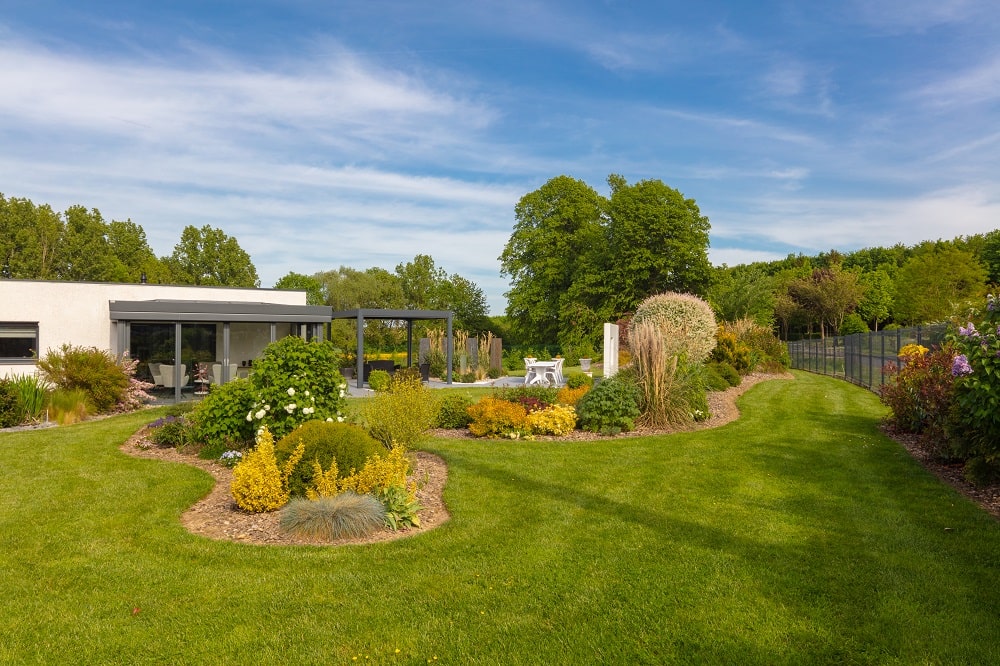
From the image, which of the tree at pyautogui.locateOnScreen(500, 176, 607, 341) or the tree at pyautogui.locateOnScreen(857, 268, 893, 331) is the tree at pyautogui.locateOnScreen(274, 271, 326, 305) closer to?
the tree at pyautogui.locateOnScreen(500, 176, 607, 341)

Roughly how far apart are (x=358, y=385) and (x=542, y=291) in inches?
898

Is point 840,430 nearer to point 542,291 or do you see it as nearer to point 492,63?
point 492,63

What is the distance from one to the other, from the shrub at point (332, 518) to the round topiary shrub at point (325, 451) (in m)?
0.53

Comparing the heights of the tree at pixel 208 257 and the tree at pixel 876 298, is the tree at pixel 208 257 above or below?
above

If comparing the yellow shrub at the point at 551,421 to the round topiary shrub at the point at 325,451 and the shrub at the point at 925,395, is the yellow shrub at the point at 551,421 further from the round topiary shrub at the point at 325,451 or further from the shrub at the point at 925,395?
the shrub at the point at 925,395

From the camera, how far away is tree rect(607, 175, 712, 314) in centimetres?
3381

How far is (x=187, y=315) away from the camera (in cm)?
1524

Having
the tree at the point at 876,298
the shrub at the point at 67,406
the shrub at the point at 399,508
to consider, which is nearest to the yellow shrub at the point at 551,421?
the shrub at the point at 399,508

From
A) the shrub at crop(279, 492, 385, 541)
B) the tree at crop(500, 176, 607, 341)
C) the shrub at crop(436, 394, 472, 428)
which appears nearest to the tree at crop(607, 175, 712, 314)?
the tree at crop(500, 176, 607, 341)

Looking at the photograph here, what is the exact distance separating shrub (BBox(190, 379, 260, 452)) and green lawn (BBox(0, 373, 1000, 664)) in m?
0.90

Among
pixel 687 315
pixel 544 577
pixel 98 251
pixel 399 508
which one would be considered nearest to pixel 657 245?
pixel 687 315

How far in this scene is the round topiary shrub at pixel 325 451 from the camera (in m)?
5.91

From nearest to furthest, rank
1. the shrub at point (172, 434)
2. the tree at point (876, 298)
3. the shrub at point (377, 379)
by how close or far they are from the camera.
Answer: the shrub at point (172, 434), the shrub at point (377, 379), the tree at point (876, 298)

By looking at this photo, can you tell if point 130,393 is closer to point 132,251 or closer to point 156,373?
point 156,373
